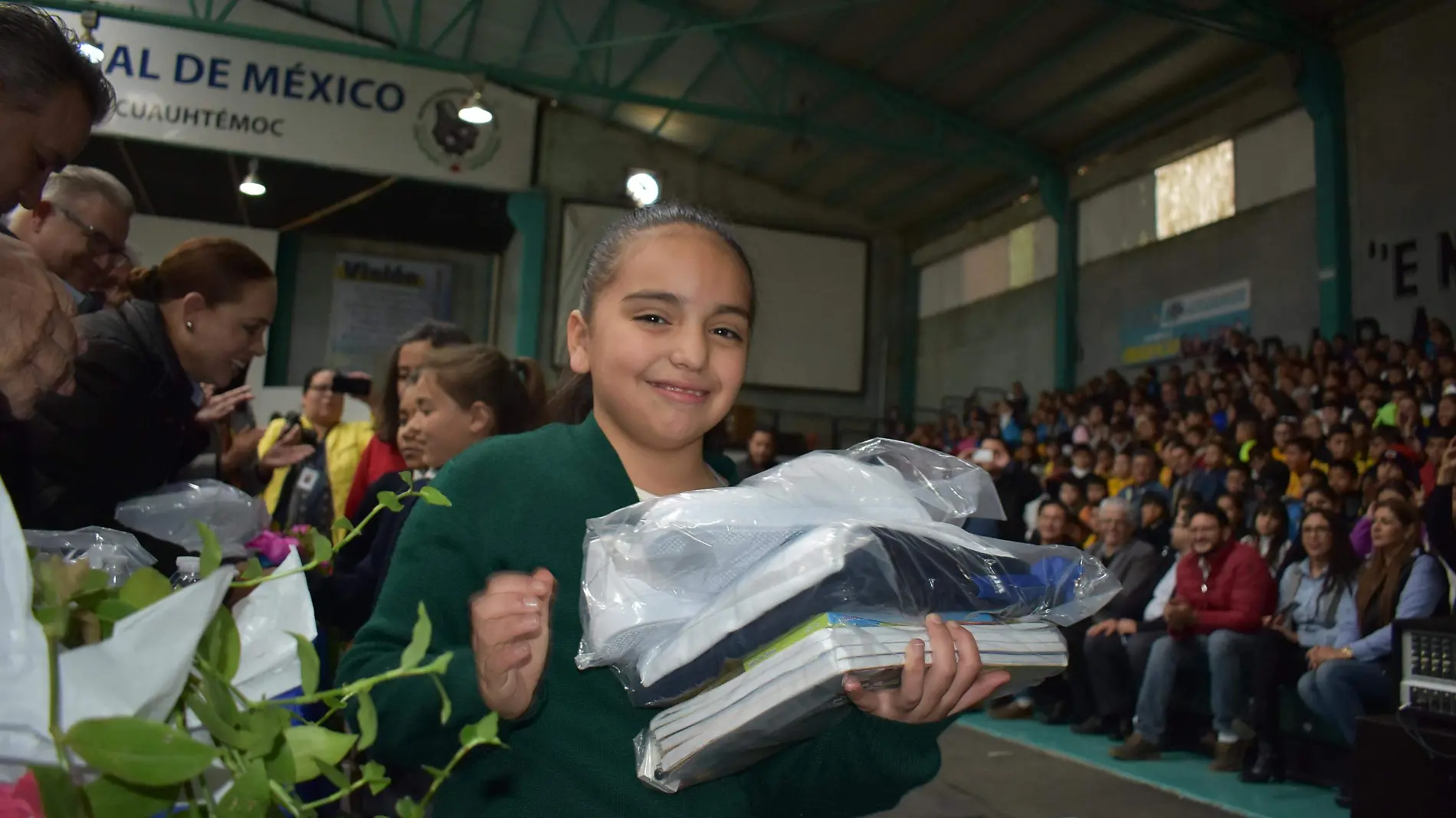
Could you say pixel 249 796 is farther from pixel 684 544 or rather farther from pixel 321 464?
pixel 321 464

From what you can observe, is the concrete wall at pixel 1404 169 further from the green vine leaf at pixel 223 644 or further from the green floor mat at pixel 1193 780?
the green vine leaf at pixel 223 644

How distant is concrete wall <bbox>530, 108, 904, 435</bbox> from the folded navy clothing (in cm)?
1241

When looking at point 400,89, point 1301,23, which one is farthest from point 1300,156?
point 400,89

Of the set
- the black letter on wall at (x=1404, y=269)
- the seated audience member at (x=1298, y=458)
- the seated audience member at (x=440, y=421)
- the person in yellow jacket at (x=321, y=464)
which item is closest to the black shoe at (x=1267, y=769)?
the seated audience member at (x=1298, y=458)

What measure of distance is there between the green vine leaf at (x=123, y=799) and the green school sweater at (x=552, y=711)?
43 centimetres

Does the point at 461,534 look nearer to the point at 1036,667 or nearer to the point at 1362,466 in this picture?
the point at 1036,667

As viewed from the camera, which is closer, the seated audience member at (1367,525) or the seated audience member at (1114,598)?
the seated audience member at (1367,525)

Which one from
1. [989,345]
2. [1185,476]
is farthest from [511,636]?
[989,345]

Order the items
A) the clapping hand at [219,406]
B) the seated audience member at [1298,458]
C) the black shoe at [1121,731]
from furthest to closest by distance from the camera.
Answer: the seated audience member at [1298,458]
the black shoe at [1121,731]
the clapping hand at [219,406]

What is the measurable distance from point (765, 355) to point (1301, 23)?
731 cm

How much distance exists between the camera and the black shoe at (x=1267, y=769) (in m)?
3.95

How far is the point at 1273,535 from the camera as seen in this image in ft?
15.8

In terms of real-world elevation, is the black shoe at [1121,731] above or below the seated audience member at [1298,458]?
below

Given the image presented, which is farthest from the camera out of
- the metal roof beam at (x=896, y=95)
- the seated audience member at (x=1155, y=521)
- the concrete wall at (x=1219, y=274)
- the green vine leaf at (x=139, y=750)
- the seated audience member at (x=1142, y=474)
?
the metal roof beam at (x=896, y=95)
